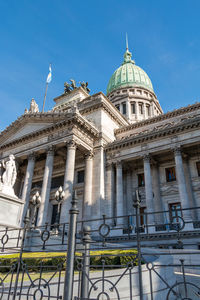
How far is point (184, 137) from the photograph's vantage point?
73.2 ft

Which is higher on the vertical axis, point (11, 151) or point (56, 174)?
point (11, 151)

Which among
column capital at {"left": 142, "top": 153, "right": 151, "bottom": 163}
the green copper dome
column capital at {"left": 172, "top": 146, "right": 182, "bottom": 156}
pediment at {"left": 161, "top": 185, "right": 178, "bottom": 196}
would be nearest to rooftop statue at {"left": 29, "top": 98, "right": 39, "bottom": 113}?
column capital at {"left": 142, "top": 153, "right": 151, "bottom": 163}

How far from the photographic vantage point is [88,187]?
76.4 feet

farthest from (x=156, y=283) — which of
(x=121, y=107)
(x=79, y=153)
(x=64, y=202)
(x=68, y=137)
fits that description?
(x=121, y=107)

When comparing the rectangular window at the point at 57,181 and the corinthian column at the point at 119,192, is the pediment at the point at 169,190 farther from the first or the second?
the rectangular window at the point at 57,181

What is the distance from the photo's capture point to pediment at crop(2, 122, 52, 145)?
26.3 m

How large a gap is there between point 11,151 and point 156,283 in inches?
983

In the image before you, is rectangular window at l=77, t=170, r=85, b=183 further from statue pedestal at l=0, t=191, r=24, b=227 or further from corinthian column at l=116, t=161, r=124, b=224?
statue pedestal at l=0, t=191, r=24, b=227

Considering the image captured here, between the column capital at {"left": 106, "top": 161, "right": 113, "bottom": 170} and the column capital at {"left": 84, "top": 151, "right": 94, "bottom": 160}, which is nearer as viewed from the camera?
the column capital at {"left": 84, "top": 151, "right": 94, "bottom": 160}

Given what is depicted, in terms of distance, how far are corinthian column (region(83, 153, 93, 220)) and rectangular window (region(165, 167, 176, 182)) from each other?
28.2 ft

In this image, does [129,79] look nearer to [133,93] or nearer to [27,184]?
[133,93]

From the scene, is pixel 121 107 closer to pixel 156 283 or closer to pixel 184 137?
pixel 184 137

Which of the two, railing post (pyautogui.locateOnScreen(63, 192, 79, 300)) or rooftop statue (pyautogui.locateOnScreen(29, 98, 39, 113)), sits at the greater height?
rooftop statue (pyautogui.locateOnScreen(29, 98, 39, 113))

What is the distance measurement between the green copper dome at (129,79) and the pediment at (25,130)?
30894 mm
